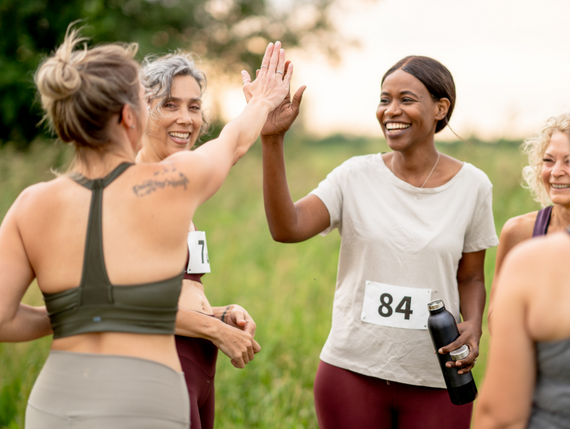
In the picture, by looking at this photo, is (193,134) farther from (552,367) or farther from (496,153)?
(496,153)

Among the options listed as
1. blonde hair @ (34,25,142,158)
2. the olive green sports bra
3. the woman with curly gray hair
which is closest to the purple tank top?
the woman with curly gray hair

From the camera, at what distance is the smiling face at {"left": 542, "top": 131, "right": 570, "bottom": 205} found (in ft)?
8.31

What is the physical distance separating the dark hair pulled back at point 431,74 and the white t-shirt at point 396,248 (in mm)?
363

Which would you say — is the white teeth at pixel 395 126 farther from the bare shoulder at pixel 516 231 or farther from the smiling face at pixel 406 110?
the bare shoulder at pixel 516 231

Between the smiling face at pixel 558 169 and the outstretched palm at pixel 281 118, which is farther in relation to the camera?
the smiling face at pixel 558 169

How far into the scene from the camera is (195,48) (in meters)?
16.2

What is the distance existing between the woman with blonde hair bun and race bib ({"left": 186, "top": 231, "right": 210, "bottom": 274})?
668 millimetres

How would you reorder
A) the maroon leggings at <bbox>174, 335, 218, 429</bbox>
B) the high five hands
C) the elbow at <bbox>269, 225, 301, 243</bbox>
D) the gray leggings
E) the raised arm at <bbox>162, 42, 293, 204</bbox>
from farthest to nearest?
the elbow at <bbox>269, 225, 301, 243</bbox> → the high five hands → the maroon leggings at <bbox>174, 335, 218, 429</bbox> → the raised arm at <bbox>162, 42, 293, 204</bbox> → the gray leggings

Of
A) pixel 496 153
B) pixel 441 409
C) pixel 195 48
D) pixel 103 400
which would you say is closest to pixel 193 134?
pixel 103 400

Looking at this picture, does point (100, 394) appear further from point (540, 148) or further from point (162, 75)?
point (540, 148)

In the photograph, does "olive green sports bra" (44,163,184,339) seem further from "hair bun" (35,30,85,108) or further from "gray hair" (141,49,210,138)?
"gray hair" (141,49,210,138)

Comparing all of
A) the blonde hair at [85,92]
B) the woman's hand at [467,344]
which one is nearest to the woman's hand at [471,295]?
the woman's hand at [467,344]

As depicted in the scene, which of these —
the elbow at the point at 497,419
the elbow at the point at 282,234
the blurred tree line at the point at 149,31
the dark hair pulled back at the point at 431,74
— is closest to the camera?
the elbow at the point at 497,419

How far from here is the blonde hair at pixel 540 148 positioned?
2.64 metres
